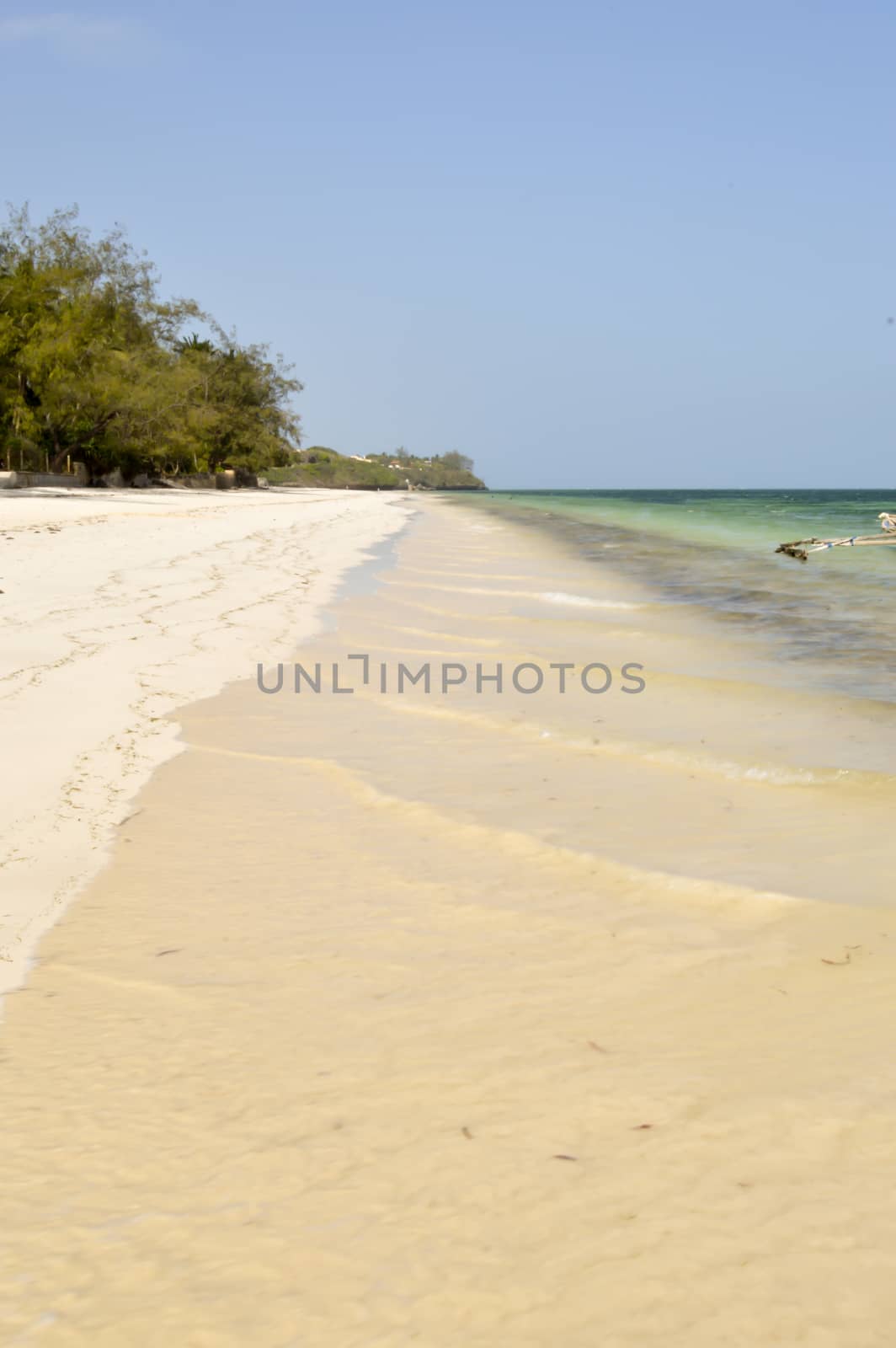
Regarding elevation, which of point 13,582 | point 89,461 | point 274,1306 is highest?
point 89,461

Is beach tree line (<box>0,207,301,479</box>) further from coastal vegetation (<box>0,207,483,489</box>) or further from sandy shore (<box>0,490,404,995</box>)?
sandy shore (<box>0,490,404,995</box>)

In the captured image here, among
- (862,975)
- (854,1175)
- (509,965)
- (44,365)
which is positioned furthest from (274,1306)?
(44,365)

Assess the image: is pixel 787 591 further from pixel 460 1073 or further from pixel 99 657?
pixel 460 1073

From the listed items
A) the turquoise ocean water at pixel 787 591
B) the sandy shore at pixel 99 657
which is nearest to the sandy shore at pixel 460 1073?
the sandy shore at pixel 99 657

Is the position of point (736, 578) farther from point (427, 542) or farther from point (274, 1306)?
point (274, 1306)

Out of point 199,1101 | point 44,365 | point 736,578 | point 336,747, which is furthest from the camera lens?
point 44,365

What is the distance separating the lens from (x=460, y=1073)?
2.10 m

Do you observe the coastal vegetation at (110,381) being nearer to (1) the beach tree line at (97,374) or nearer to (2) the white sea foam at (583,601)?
(1) the beach tree line at (97,374)

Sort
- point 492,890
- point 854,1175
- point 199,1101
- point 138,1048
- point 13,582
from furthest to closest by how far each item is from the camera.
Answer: point 13,582 < point 492,890 < point 138,1048 < point 199,1101 < point 854,1175

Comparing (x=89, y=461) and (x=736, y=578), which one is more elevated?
(x=89, y=461)

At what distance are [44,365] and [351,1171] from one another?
133 ft

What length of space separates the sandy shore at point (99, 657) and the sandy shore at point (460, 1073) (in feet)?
0.56

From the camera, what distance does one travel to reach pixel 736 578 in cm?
1608

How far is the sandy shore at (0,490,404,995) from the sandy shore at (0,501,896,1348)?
170 mm
